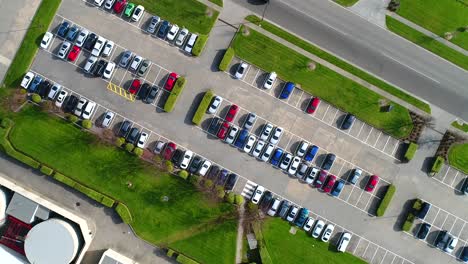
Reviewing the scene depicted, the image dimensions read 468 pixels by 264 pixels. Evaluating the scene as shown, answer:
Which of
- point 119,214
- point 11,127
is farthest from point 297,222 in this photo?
point 11,127

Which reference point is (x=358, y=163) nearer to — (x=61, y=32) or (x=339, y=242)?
(x=339, y=242)

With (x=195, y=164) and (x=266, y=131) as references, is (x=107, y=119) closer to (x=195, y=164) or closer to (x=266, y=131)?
(x=195, y=164)

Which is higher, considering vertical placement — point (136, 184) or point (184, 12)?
point (184, 12)

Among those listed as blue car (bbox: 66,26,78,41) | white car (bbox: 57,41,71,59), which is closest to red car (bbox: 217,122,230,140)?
white car (bbox: 57,41,71,59)

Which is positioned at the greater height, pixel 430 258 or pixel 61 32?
pixel 61 32

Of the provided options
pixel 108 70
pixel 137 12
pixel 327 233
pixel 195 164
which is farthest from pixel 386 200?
pixel 137 12

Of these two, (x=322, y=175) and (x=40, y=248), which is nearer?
(x=40, y=248)
